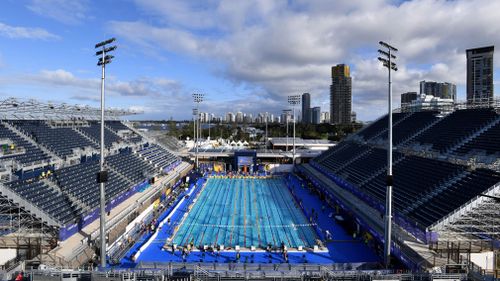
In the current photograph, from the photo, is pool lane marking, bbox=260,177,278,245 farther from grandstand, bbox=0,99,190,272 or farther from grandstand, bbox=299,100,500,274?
grandstand, bbox=0,99,190,272

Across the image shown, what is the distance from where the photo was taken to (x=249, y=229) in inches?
836

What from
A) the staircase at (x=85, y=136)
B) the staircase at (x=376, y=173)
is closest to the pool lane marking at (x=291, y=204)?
the staircase at (x=376, y=173)

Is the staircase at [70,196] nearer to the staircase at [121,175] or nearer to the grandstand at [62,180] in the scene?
the grandstand at [62,180]

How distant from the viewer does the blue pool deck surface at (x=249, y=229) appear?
16672 mm

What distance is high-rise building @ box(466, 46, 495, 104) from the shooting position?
95.9m

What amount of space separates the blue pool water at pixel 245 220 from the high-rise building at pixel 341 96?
139365mm

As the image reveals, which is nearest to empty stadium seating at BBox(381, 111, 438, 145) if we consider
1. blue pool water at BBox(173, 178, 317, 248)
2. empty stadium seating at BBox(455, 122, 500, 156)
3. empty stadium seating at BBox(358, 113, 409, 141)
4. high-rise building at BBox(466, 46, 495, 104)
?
empty stadium seating at BBox(358, 113, 409, 141)

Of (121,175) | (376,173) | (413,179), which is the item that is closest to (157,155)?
(121,175)

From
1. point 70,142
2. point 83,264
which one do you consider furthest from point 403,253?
point 70,142

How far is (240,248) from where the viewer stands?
58.1ft

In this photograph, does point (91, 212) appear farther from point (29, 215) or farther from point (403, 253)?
point (403, 253)

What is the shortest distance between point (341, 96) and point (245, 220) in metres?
153

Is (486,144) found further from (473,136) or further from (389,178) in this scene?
(389,178)

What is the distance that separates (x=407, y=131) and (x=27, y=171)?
2924 cm
